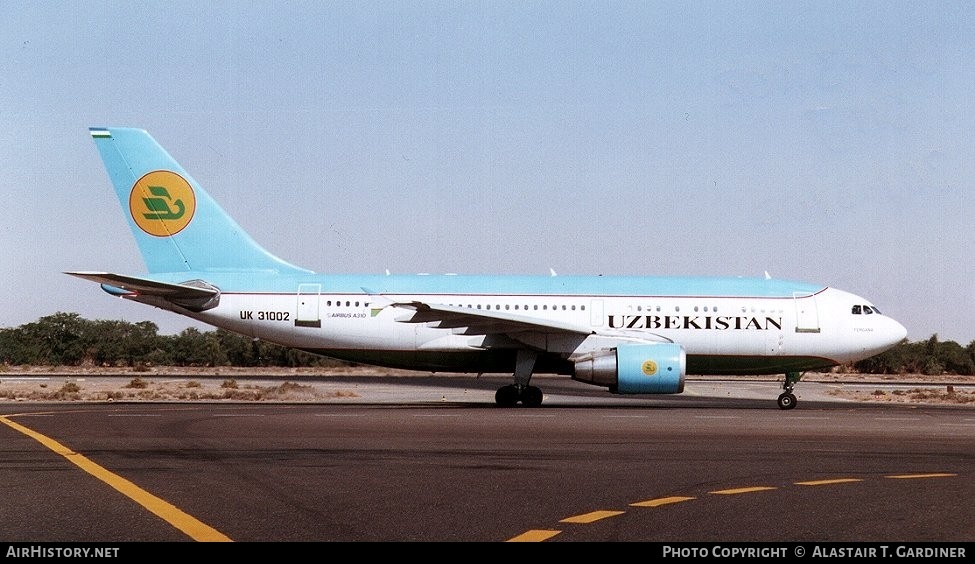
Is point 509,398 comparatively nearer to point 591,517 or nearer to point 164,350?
point 591,517

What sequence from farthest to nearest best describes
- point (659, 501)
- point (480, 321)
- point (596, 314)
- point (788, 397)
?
point (596, 314) < point (788, 397) < point (480, 321) < point (659, 501)

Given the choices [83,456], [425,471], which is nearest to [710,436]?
[425,471]

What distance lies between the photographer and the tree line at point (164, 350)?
69438 millimetres

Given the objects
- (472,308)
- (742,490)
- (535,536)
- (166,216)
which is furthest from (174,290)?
(535,536)

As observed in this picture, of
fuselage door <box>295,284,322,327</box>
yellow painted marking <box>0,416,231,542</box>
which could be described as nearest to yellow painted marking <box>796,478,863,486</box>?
yellow painted marking <box>0,416,231,542</box>

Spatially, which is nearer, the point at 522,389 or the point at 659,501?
the point at 659,501

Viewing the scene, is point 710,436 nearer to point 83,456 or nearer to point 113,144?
point 83,456

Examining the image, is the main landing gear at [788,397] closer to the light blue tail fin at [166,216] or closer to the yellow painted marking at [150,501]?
the light blue tail fin at [166,216]

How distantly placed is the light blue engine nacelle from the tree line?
4465 centimetres

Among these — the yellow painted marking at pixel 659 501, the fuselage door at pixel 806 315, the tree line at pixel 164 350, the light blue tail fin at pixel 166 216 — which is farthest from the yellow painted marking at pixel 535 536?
the tree line at pixel 164 350

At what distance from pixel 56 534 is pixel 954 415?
21246 mm

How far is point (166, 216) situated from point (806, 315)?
17.6 metres

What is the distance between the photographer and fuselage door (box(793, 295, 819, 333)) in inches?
1062

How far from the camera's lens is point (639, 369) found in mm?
24125
